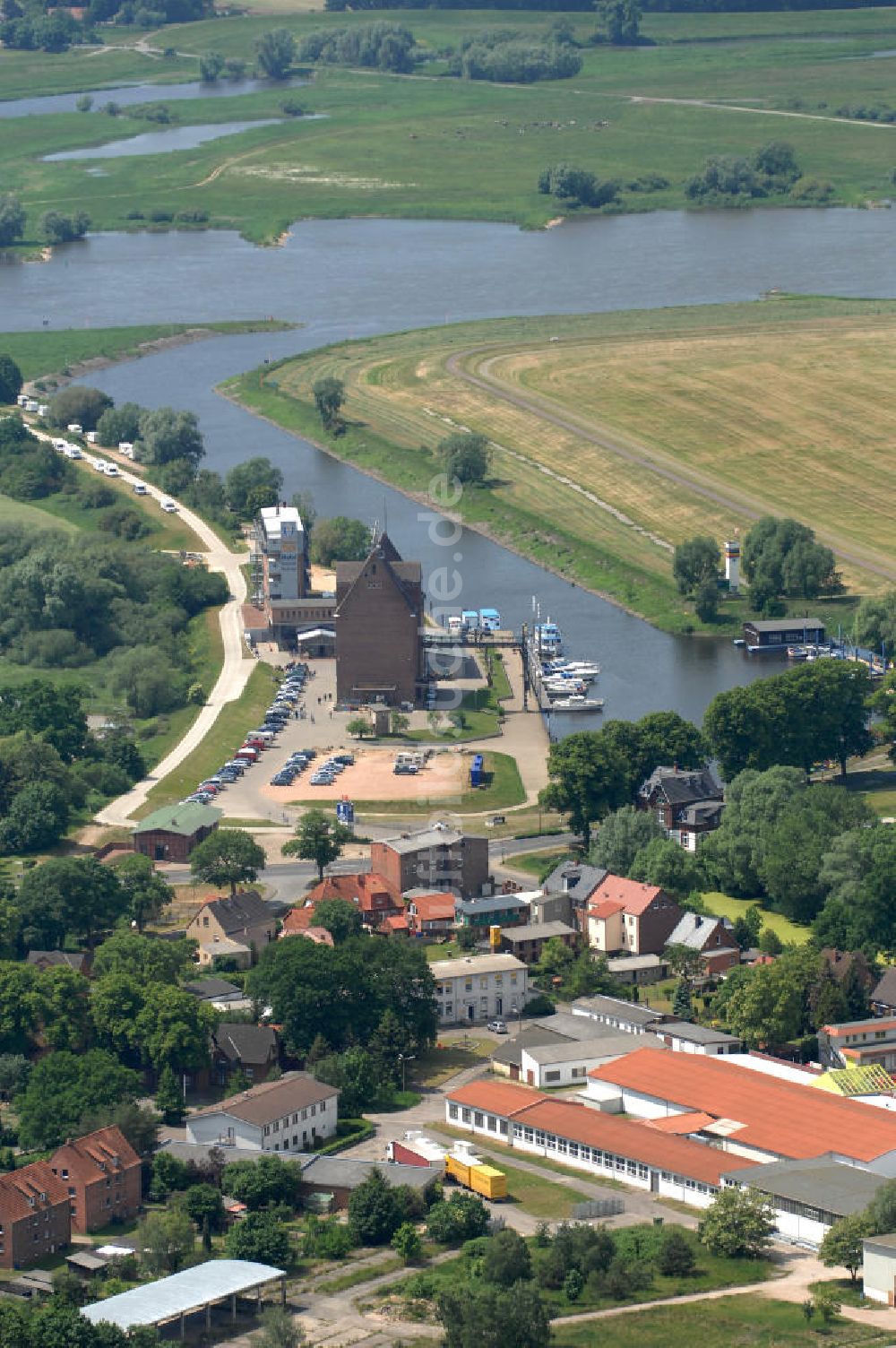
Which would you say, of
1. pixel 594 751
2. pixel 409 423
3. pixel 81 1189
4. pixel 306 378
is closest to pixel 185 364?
pixel 306 378

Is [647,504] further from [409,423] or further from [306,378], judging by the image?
[306,378]

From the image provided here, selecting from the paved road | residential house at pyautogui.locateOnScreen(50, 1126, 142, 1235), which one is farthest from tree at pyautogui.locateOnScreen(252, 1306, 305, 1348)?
the paved road

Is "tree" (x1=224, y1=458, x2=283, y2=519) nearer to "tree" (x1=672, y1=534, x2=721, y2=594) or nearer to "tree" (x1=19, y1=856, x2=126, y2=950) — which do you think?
"tree" (x1=672, y1=534, x2=721, y2=594)

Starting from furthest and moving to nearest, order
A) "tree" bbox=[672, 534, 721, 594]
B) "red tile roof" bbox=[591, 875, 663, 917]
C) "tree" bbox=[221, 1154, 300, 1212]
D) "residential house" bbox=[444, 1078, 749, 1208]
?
1. "tree" bbox=[672, 534, 721, 594]
2. "red tile roof" bbox=[591, 875, 663, 917]
3. "residential house" bbox=[444, 1078, 749, 1208]
4. "tree" bbox=[221, 1154, 300, 1212]

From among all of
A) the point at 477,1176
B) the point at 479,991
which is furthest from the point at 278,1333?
the point at 479,991

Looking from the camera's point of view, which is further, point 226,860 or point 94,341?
point 94,341

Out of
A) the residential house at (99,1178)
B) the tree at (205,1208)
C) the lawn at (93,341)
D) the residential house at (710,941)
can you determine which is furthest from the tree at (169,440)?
the tree at (205,1208)

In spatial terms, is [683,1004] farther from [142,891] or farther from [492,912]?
[142,891]
